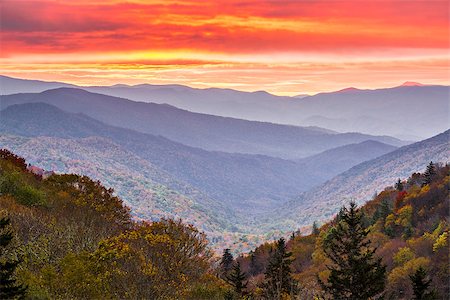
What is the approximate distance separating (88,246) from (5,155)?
3981 centimetres

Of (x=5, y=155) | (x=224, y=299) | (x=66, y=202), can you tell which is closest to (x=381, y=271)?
(x=224, y=299)

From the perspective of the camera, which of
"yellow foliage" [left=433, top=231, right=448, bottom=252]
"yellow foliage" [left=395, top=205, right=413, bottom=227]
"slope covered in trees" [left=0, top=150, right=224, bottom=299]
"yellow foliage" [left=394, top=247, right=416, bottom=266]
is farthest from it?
"yellow foliage" [left=395, top=205, right=413, bottom=227]

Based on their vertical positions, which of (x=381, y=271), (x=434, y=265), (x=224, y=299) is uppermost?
(x=381, y=271)

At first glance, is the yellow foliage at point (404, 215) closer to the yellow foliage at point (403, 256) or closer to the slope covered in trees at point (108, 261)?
the yellow foliage at point (403, 256)

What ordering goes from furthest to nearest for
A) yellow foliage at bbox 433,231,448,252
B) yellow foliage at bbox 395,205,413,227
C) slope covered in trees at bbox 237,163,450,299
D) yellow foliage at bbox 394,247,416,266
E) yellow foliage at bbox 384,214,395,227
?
yellow foliage at bbox 384,214,395,227 → yellow foliage at bbox 395,205,413,227 → yellow foliage at bbox 394,247,416,266 → yellow foliage at bbox 433,231,448,252 → slope covered in trees at bbox 237,163,450,299

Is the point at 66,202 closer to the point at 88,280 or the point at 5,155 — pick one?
the point at 5,155

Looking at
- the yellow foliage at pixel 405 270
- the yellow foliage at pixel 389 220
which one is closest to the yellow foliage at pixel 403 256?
the yellow foliage at pixel 405 270

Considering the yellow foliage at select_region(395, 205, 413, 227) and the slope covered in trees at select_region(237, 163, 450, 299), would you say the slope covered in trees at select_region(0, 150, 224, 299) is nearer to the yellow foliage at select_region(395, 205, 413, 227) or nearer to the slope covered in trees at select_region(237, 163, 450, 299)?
the slope covered in trees at select_region(237, 163, 450, 299)

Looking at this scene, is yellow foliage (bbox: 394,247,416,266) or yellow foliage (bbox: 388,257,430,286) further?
yellow foliage (bbox: 394,247,416,266)

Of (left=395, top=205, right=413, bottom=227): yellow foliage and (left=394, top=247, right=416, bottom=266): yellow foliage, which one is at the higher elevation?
(left=395, top=205, right=413, bottom=227): yellow foliage

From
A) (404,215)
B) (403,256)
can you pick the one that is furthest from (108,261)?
(404,215)

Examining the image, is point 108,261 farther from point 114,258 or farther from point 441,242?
point 441,242

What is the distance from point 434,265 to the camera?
261 ft

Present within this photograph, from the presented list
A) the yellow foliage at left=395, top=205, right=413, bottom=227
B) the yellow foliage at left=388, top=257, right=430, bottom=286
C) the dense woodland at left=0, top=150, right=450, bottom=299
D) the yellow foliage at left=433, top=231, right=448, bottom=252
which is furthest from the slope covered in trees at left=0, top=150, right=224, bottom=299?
the yellow foliage at left=395, top=205, right=413, bottom=227
